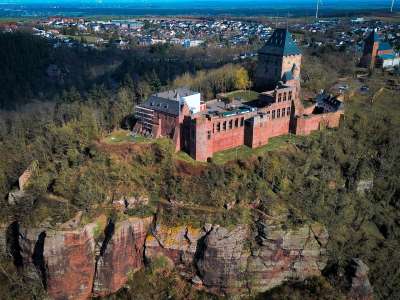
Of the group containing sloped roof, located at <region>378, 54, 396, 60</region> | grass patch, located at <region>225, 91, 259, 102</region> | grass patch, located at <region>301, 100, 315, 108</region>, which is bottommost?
grass patch, located at <region>301, 100, 315, 108</region>

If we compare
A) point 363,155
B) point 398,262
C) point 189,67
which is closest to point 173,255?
point 398,262

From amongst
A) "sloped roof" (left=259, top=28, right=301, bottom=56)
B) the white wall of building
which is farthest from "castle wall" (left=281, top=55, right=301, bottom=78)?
the white wall of building

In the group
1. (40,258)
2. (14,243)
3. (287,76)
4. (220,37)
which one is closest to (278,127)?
(287,76)

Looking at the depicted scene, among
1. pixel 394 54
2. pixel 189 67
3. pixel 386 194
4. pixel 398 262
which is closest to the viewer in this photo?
pixel 398 262

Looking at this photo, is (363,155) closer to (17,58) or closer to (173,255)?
(173,255)

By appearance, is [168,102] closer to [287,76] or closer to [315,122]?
[315,122]

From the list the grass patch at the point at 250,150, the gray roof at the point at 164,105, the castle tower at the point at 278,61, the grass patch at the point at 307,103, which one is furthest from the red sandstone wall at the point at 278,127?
the gray roof at the point at 164,105

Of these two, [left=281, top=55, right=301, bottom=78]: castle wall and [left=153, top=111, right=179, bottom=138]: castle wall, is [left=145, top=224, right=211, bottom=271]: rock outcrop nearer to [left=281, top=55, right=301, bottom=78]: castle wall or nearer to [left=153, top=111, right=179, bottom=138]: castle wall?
[left=153, top=111, right=179, bottom=138]: castle wall
